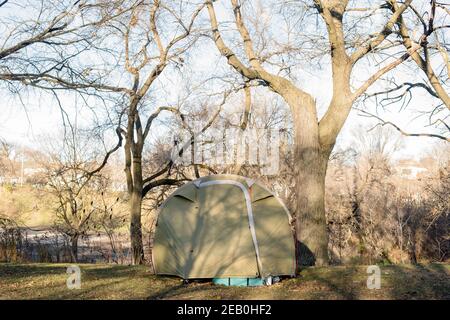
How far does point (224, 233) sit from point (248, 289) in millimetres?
1269

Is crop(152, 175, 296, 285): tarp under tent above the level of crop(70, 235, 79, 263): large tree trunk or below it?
above

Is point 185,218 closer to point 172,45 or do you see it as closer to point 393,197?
point 172,45

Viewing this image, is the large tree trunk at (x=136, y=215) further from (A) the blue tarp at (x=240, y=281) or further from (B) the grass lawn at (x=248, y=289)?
(A) the blue tarp at (x=240, y=281)

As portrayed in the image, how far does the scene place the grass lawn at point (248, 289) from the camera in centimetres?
727

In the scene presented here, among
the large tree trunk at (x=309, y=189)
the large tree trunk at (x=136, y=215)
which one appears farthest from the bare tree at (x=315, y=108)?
the large tree trunk at (x=136, y=215)

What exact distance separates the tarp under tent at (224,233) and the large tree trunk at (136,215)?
8.26m

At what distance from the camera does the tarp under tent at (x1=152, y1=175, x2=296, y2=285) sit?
870cm

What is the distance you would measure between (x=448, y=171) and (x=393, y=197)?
2729 mm

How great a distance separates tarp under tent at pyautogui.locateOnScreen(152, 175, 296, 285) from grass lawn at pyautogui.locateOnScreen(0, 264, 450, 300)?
31 cm

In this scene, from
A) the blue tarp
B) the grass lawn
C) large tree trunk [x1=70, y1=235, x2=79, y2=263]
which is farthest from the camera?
large tree trunk [x1=70, y1=235, x2=79, y2=263]

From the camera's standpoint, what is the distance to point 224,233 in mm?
8891

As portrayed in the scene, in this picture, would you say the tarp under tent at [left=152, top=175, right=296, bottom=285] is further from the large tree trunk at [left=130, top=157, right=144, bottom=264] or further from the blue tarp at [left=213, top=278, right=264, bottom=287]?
the large tree trunk at [left=130, top=157, right=144, bottom=264]

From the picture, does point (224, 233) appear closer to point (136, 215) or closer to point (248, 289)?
point (248, 289)

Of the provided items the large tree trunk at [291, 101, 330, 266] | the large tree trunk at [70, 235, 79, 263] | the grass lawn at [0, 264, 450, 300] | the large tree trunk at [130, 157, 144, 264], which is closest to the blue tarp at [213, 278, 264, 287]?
the grass lawn at [0, 264, 450, 300]
